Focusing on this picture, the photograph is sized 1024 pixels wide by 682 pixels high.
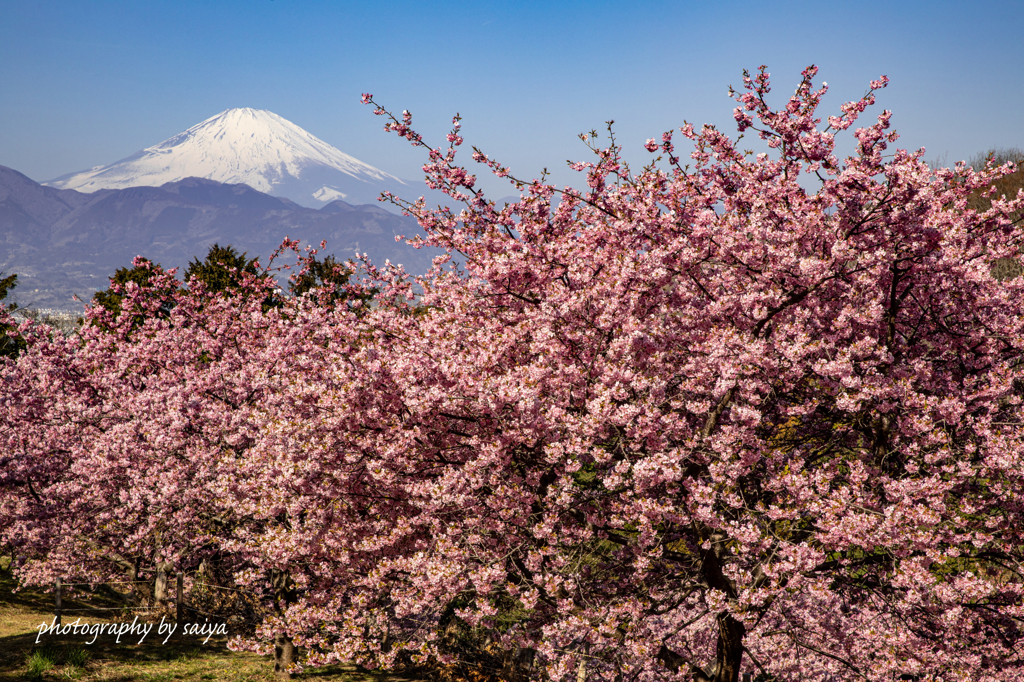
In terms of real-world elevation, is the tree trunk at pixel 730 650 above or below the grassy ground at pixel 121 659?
above

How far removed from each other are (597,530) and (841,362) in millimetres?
3316

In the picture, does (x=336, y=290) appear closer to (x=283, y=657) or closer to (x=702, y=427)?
(x=283, y=657)

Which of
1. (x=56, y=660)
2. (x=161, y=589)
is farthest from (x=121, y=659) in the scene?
(x=161, y=589)

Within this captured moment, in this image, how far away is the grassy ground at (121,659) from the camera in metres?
10.5

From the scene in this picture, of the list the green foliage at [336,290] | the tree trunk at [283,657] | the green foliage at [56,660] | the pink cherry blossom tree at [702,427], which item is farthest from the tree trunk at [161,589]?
the green foliage at [336,290]

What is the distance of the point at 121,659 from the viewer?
1178 centimetres

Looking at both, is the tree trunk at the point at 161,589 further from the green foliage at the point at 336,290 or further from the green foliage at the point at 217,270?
the green foliage at the point at 217,270

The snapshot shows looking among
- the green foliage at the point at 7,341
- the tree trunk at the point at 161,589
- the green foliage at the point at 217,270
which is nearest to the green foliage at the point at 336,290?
the green foliage at the point at 217,270

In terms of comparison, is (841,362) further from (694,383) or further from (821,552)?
(821,552)

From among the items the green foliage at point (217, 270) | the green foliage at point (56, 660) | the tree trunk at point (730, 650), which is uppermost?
the green foliage at point (217, 270)

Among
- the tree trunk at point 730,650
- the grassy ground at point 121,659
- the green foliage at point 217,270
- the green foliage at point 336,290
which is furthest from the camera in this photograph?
the green foliage at point 217,270

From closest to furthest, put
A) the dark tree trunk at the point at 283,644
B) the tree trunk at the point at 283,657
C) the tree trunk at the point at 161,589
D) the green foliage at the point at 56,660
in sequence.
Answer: the green foliage at the point at 56,660 < the dark tree trunk at the point at 283,644 < the tree trunk at the point at 283,657 < the tree trunk at the point at 161,589

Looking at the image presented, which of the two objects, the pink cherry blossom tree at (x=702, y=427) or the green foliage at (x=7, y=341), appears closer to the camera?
the pink cherry blossom tree at (x=702, y=427)

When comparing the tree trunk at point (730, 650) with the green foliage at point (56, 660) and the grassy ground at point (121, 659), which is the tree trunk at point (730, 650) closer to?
the grassy ground at point (121, 659)
